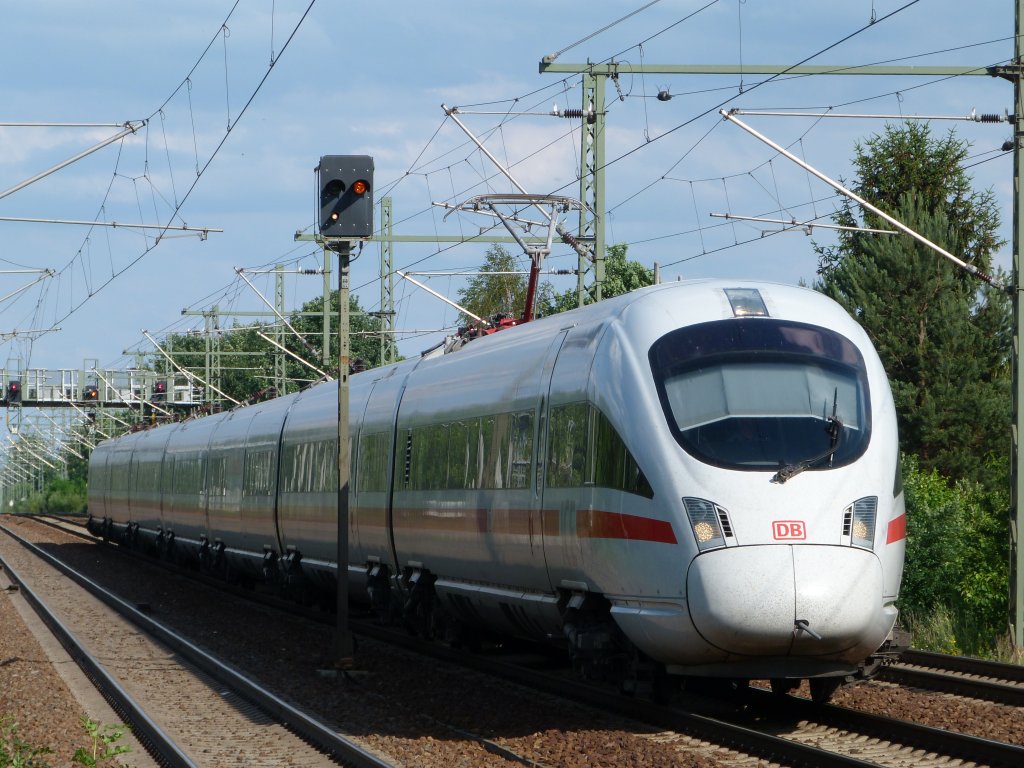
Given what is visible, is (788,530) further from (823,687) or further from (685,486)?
(823,687)

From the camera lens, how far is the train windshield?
10953 millimetres

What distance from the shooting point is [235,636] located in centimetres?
2078

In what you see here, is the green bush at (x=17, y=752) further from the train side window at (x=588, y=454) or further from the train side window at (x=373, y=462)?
the train side window at (x=373, y=462)

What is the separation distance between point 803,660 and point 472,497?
4.80m

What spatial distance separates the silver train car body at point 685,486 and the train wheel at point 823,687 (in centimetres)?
31

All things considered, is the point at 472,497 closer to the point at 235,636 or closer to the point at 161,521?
the point at 235,636

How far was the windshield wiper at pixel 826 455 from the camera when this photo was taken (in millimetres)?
10734

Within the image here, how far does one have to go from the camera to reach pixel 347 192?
16125 mm

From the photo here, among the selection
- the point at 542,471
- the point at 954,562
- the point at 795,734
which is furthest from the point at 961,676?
the point at 954,562

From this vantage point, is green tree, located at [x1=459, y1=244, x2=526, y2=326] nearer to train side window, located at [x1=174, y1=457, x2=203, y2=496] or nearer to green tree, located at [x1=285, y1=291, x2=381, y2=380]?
green tree, located at [x1=285, y1=291, x2=381, y2=380]

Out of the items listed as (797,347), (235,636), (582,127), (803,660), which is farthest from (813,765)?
(582,127)

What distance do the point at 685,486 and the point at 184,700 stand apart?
6.44 meters

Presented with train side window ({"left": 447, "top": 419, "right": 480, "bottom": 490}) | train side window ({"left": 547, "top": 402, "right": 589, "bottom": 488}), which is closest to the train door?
train side window ({"left": 547, "top": 402, "right": 589, "bottom": 488})

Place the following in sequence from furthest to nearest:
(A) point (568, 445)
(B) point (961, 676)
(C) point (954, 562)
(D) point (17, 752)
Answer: (C) point (954, 562)
(B) point (961, 676)
(A) point (568, 445)
(D) point (17, 752)
